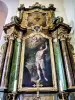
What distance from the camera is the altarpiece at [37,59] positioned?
3.13 m

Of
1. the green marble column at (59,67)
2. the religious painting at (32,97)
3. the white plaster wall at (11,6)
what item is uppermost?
the white plaster wall at (11,6)

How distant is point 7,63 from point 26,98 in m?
0.84

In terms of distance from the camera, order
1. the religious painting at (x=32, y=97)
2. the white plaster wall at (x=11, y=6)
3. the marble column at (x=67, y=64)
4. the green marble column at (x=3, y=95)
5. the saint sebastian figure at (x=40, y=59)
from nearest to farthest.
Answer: the green marble column at (x=3, y=95) → the religious painting at (x=32, y=97) → the marble column at (x=67, y=64) → the saint sebastian figure at (x=40, y=59) → the white plaster wall at (x=11, y=6)

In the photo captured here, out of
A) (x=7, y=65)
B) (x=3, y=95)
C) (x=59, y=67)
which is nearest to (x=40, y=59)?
(x=59, y=67)

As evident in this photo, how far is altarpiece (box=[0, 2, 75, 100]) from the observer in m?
3.13

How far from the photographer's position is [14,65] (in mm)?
3572

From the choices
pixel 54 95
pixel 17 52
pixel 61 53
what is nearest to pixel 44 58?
pixel 61 53

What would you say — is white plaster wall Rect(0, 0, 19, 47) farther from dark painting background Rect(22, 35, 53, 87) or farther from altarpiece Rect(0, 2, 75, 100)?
dark painting background Rect(22, 35, 53, 87)

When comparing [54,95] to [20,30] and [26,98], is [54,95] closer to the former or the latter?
[26,98]

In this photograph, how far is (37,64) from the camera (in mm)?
3609

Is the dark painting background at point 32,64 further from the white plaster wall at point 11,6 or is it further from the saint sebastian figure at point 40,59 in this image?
the white plaster wall at point 11,6

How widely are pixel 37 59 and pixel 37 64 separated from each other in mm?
141

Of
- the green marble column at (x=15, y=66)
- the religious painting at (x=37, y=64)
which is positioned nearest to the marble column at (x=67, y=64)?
the religious painting at (x=37, y=64)

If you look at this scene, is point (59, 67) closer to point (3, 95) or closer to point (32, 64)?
point (32, 64)
